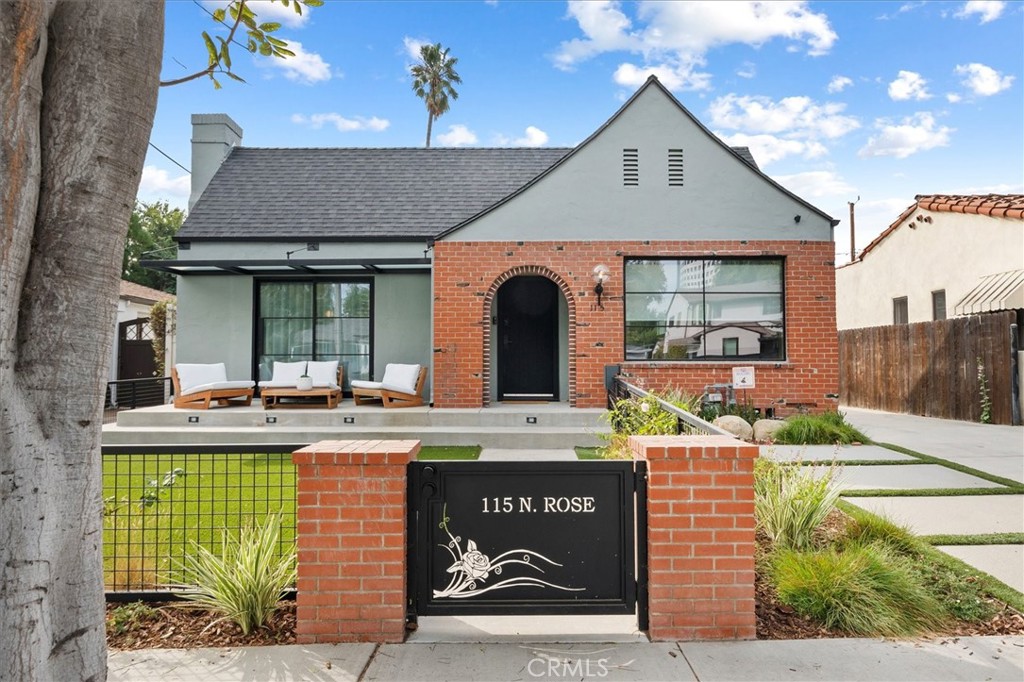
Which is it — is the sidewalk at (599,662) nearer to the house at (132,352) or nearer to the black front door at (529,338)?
the black front door at (529,338)

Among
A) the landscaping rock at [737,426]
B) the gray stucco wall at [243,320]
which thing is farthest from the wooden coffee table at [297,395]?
the landscaping rock at [737,426]

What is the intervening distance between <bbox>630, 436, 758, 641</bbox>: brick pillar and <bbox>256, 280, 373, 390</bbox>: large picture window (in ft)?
33.2

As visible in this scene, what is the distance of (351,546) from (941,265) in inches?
652

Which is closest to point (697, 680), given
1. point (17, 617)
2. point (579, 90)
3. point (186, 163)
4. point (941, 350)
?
point (17, 617)

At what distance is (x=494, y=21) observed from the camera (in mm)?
11547

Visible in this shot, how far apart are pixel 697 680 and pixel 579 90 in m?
14.4

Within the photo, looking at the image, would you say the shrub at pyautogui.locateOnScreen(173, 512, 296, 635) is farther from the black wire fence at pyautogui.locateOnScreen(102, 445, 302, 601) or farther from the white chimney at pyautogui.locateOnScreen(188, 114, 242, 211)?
the white chimney at pyautogui.locateOnScreen(188, 114, 242, 211)

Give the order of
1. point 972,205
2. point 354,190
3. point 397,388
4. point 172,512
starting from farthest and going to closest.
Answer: point 354,190 < point 972,205 < point 397,388 < point 172,512

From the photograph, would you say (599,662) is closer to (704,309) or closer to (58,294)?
(58,294)

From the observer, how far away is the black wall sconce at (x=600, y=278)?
10578 mm

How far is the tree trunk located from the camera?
199 cm

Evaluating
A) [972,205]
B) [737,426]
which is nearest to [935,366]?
[972,205]

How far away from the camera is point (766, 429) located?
9.40 meters

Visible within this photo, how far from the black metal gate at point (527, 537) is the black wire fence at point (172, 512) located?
32.4 inches
